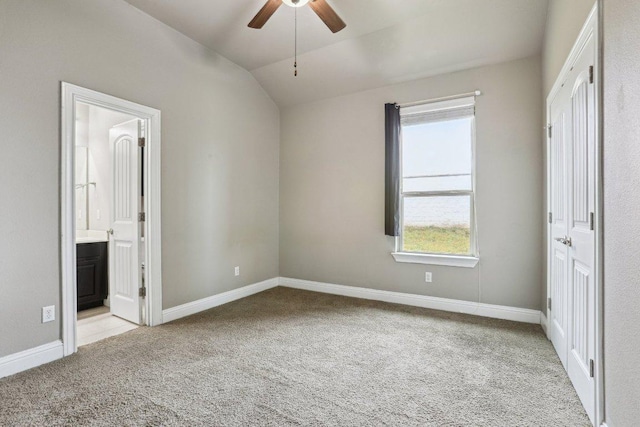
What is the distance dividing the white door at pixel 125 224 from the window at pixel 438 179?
3.01 metres

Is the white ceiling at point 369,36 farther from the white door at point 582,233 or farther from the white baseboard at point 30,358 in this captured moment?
the white baseboard at point 30,358

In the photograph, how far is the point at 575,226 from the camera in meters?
2.14

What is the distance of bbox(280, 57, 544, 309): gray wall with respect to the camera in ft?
11.0

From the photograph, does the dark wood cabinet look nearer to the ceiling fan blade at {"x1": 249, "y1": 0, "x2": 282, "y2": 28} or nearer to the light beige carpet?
the light beige carpet

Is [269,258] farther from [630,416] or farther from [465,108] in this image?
[630,416]

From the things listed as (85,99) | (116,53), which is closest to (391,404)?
(85,99)

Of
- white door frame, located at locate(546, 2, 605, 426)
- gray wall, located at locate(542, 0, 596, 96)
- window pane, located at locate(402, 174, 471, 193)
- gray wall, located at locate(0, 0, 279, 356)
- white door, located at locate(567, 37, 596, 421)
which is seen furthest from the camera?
window pane, located at locate(402, 174, 471, 193)

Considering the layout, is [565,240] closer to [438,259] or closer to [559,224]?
[559,224]

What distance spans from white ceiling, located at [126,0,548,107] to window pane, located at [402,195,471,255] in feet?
4.99

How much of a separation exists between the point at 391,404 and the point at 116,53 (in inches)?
141

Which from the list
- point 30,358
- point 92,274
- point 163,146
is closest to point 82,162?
point 92,274

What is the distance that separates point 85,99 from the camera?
2.72 meters

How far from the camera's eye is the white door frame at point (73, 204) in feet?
8.46

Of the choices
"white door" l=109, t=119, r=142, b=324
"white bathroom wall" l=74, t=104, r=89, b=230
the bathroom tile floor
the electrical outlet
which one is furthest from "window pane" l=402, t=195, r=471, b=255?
"white bathroom wall" l=74, t=104, r=89, b=230
